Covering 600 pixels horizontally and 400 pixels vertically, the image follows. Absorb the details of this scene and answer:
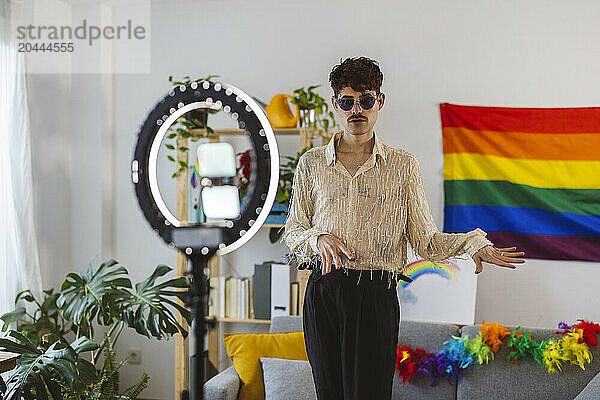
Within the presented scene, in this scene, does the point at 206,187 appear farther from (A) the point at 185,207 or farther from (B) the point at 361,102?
(A) the point at 185,207

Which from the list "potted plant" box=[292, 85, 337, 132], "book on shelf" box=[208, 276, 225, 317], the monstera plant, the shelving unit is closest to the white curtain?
the monstera plant

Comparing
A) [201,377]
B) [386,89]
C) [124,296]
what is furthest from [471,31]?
[201,377]

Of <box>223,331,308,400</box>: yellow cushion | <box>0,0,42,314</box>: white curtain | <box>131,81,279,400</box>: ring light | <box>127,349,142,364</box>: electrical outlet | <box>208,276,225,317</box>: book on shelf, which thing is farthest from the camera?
<box>127,349,142,364</box>: electrical outlet

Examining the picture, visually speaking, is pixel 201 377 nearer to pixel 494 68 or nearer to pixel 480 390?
pixel 480 390

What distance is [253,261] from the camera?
384 cm

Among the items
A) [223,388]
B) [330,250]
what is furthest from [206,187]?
[223,388]

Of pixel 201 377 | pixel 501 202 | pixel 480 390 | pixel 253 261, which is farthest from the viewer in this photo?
pixel 253 261

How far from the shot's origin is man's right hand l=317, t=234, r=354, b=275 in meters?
1.56

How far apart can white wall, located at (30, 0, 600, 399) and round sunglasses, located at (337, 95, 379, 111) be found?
1956mm

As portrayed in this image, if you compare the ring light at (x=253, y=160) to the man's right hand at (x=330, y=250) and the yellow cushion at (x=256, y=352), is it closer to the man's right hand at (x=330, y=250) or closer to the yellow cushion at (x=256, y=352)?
the man's right hand at (x=330, y=250)

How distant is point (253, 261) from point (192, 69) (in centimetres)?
118

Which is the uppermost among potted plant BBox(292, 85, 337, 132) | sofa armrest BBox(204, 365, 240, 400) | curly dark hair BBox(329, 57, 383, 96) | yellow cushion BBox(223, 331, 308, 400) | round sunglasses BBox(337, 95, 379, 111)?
potted plant BBox(292, 85, 337, 132)

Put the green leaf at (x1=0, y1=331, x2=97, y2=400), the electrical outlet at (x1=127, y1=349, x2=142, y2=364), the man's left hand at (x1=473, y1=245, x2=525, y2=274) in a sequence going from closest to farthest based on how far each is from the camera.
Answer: the man's left hand at (x1=473, y1=245, x2=525, y2=274), the green leaf at (x1=0, y1=331, x2=97, y2=400), the electrical outlet at (x1=127, y1=349, x2=142, y2=364)

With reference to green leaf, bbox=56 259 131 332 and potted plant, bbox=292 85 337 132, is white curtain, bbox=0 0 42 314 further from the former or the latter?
potted plant, bbox=292 85 337 132
